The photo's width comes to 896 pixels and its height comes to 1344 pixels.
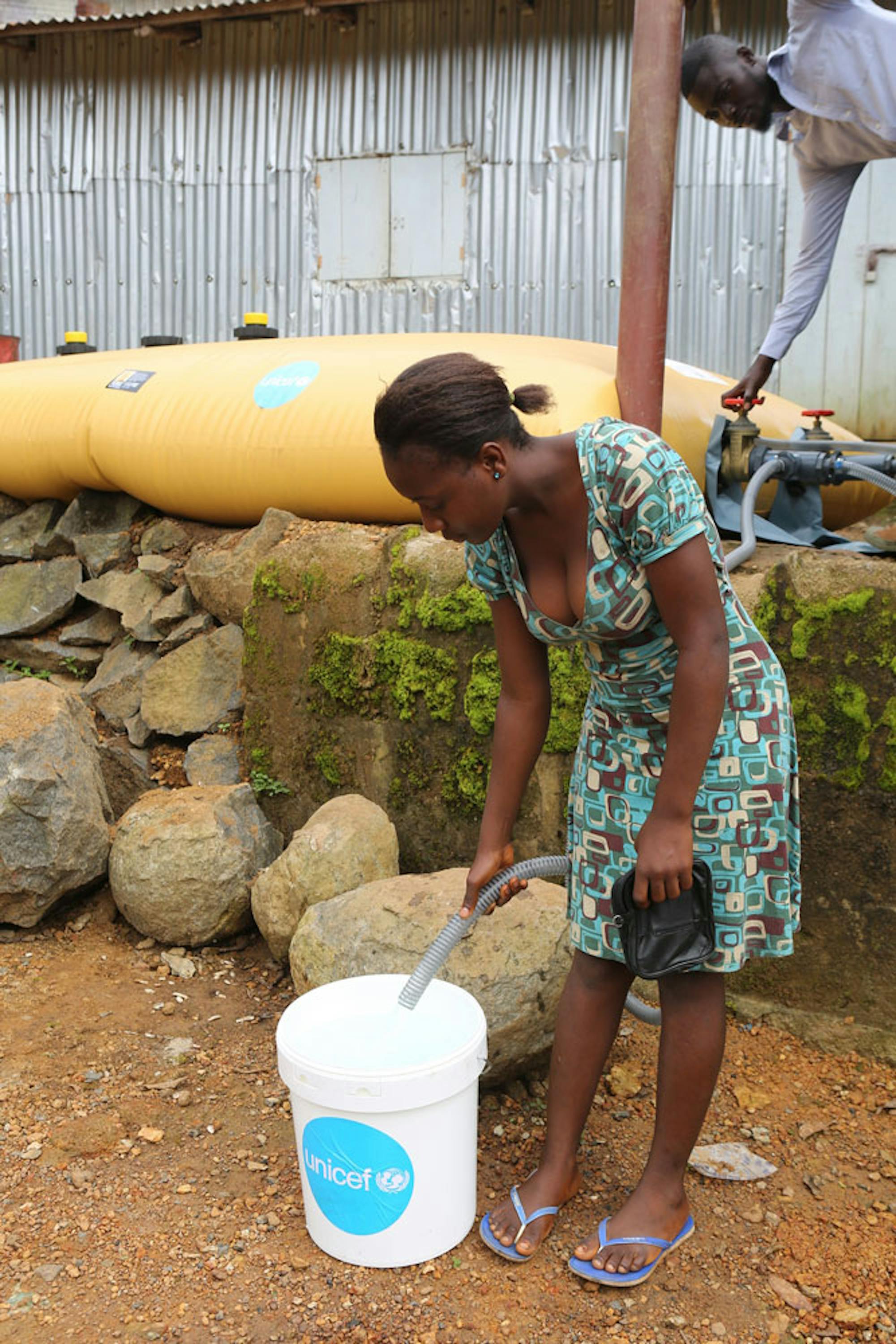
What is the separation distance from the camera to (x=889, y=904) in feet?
10.2

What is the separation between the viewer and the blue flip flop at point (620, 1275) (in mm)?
2217

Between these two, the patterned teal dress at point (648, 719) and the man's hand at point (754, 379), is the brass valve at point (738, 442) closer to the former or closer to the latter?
the man's hand at point (754, 379)

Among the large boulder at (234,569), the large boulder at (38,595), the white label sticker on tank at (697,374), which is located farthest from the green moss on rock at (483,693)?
the large boulder at (38,595)

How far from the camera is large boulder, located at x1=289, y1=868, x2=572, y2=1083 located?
109 inches

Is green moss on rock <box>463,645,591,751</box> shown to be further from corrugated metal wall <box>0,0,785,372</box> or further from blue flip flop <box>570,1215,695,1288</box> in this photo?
corrugated metal wall <box>0,0,785,372</box>

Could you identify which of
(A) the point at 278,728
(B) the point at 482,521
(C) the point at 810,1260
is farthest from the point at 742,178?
(C) the point at 810,1260

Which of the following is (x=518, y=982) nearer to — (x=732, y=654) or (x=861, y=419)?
(x=732, y=654)

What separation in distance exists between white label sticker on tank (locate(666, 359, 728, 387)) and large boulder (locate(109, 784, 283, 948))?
2.52m

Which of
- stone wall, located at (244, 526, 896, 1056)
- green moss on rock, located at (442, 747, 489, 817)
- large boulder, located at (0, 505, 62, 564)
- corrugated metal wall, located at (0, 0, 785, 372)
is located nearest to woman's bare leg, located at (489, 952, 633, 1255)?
stone wall, located at (244, 526, 896, 1056)

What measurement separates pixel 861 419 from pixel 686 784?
16.3 ft

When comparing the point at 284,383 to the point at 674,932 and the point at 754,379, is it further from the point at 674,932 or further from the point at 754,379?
the point at 674,932

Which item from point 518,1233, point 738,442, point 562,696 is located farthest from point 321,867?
point 738,442

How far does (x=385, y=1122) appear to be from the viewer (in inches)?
85.3

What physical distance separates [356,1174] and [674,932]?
2.57 ft
